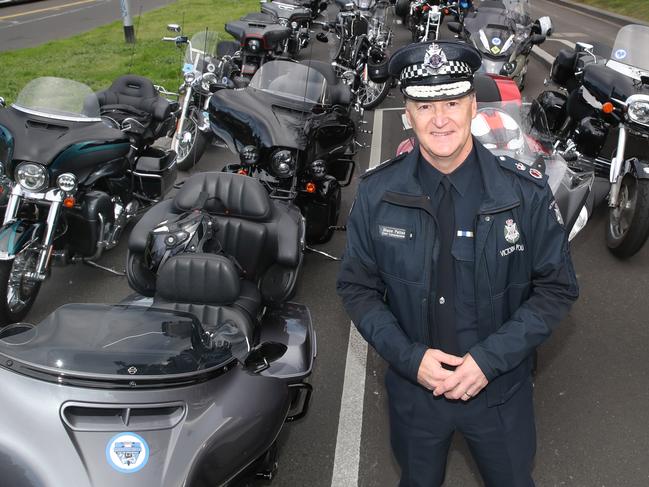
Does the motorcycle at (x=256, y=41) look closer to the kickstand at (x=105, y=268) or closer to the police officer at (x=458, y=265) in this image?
the kickstand at (x=105, y=268)

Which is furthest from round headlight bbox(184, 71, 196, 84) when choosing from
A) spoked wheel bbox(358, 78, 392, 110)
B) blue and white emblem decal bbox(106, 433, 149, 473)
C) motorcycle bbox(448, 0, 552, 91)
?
blue and white emblem decal bbox(106, 433, 149, 473)

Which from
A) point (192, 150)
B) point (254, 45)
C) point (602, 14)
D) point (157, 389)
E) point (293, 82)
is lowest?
point (602, 14)

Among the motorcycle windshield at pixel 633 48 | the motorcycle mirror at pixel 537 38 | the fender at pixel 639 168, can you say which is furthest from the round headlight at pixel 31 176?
the motorcycle mirror at pixel 537 38

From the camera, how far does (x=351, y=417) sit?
3879mm

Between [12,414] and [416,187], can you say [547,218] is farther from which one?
[12,414]

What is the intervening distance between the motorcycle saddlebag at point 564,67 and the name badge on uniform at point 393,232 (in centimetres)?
578

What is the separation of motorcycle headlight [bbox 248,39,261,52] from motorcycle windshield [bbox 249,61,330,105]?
4.21 metres

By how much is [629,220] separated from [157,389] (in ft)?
14.3

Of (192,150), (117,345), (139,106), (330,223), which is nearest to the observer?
(117,345)

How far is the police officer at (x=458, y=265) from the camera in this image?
2172 mm

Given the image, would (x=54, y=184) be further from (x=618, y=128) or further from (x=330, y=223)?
(x=618, y=128)

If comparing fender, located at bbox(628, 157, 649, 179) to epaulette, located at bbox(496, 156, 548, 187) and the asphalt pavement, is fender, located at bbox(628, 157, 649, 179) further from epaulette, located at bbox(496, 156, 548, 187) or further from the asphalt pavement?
epaulette, located at bbox(496, 156, 548, 187)

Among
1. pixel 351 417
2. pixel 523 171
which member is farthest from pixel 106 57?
pixel 523 171

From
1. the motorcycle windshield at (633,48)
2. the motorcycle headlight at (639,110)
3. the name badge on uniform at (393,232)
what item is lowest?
the motorcycle headlight at (639,110)
